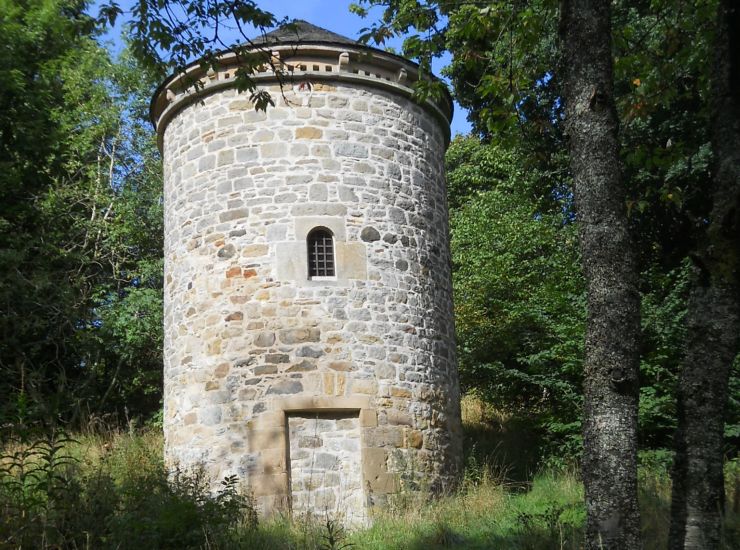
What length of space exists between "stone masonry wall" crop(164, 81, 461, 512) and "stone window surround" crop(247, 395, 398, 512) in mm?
17

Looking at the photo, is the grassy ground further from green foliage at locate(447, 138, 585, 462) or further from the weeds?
green foliage at locate(447, 138, 585, 462)

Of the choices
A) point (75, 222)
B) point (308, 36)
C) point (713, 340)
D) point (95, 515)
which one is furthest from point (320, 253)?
point (75, 222)

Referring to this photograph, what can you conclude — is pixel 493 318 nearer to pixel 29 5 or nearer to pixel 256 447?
pixel 256 447

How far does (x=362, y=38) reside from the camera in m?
7.66

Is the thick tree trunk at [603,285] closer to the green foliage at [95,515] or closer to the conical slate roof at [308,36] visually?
the green foliage at [95,515]

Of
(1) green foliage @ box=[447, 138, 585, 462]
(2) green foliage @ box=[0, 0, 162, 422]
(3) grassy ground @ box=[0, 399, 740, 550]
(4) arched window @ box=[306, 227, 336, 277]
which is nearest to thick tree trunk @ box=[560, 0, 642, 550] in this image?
(3) grassy ground @ box=[0, 399, 740, 550]

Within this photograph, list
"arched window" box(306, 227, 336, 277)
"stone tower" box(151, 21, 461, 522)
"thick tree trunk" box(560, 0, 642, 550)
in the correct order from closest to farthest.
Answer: "thick tree trunk" box(560, 0, 642, 550)
"stone tower" box(151, 21, 461, 522)
"arched window" box(306, 227, 336, 277)

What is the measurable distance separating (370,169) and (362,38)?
3125 millimetres

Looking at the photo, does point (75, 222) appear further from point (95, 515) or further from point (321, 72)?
point (95, 515)

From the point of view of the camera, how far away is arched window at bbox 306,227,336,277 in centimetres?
1027

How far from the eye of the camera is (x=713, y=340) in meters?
5.43

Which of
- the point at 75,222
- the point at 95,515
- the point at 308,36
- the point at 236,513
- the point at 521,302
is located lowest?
the point at 236,513

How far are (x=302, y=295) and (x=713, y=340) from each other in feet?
18.3

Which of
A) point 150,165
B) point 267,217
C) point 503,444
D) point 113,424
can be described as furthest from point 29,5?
point 503,444
